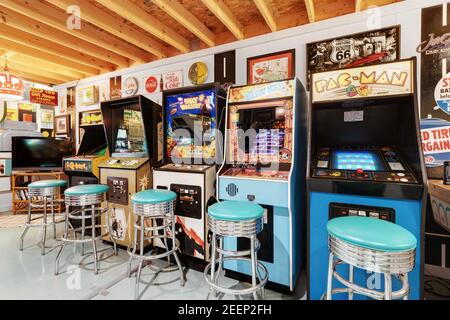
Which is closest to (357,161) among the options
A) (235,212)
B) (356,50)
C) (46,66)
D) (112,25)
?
(235,212)

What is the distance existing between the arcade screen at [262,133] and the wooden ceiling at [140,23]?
4.61 ft

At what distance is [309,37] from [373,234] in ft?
8.73

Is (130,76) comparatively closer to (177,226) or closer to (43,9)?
(43,9)

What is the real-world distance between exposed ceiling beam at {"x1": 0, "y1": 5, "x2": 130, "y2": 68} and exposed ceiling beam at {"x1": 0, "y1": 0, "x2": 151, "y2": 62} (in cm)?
27

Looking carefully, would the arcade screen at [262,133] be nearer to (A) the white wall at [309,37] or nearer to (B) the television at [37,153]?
(A) the white wall at [309,37]

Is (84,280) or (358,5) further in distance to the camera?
(358,5)

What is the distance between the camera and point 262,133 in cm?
233

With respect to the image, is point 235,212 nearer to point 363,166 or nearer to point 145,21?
point 363,166

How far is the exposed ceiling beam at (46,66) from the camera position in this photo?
4.49 metres

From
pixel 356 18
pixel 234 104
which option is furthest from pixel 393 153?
pixel 356 18

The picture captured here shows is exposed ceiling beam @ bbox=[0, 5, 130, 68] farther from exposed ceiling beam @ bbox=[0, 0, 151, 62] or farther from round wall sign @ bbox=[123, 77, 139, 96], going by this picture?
round wall sign @ bbox=[123, 77, 139, 96]

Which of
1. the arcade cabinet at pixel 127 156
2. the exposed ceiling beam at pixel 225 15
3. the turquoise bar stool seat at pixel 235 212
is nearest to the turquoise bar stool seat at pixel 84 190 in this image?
the arcade cabinet at pixel 127 156

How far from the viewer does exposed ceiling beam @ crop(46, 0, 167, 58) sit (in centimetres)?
292

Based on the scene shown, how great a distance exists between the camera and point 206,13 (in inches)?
127
